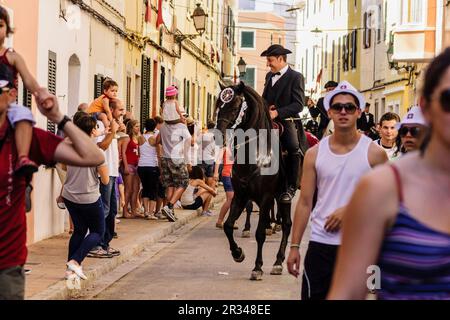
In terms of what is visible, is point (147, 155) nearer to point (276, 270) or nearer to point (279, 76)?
point (279, 76)

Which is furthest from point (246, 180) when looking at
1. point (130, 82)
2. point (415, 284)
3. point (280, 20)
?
point (280, 20)

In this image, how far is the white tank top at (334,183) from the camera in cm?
667

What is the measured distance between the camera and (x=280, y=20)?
105m

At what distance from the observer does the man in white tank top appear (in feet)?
21.9

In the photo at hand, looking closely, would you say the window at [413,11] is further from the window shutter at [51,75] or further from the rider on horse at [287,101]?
the rider on horse at [287,101]

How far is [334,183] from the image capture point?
22.0ft

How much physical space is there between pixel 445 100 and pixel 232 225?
31.7ft

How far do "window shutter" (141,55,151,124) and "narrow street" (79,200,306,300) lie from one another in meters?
10.5

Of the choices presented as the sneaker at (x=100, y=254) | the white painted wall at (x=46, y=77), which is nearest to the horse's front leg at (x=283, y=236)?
the sneaker at (x=100, y=254)

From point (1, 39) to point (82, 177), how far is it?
16.6 feet

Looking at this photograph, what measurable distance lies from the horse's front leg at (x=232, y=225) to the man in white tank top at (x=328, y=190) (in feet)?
18.7

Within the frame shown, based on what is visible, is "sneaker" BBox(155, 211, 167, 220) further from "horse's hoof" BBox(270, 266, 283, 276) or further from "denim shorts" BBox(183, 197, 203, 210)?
"horse's hoof" BBox(270, 266, 283, 276)

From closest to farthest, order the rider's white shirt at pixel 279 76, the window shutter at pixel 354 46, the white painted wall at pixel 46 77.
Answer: the rider's white shirt at pixel 279 76, the white painted wall at pixel 46 77, the window shutter at pixel 354 46

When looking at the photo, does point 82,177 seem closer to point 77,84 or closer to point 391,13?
point 77,84
